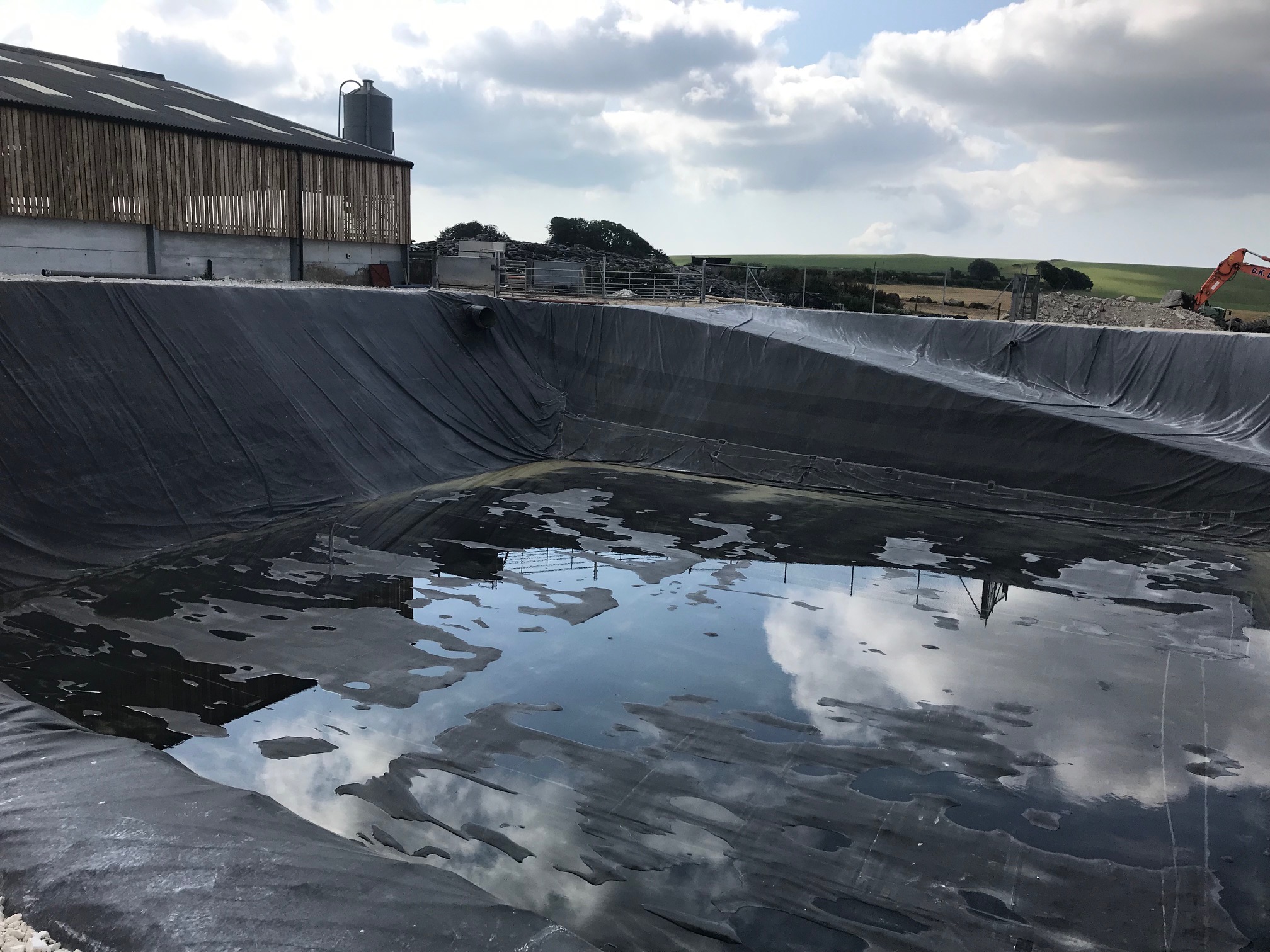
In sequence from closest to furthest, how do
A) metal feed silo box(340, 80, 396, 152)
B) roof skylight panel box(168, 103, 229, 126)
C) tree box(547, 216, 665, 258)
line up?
roof skylight panel box(168, 103, 229, 126)
metal feed silo box(340, 80, 396, 152)
tree box(547, 216, 665, 258)

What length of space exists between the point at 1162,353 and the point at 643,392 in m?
8.64

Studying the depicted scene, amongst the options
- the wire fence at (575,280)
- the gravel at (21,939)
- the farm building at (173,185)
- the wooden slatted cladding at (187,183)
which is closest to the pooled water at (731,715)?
the gravel at (21,939)

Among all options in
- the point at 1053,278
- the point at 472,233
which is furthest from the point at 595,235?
the point at 1053,278

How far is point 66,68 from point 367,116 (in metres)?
8.38

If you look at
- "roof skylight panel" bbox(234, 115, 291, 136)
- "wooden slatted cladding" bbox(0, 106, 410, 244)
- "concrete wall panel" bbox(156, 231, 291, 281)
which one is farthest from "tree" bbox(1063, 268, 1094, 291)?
"concrete wall panel" bbox(156, 231, 291, 281)

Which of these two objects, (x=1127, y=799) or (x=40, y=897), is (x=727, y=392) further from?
(x=40, y=897)

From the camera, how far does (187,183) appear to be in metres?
19.5

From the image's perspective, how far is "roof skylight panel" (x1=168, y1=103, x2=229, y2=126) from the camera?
2088cm

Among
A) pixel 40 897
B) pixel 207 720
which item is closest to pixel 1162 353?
pixel 207 720

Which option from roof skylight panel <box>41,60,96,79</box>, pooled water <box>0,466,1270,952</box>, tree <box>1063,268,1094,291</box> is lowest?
pooled water <box>0,466,1270,952</box>

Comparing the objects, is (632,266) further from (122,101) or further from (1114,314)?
(122,101)

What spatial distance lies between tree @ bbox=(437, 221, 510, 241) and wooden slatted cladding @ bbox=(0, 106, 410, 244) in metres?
8.38

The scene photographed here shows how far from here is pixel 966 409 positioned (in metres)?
15.3

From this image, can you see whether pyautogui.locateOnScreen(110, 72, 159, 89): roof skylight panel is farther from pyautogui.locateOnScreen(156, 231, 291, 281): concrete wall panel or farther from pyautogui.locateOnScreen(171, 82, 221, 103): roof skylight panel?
pyautogui.locateOnScreen(156, 231, 291, 281): concrete wall panel
